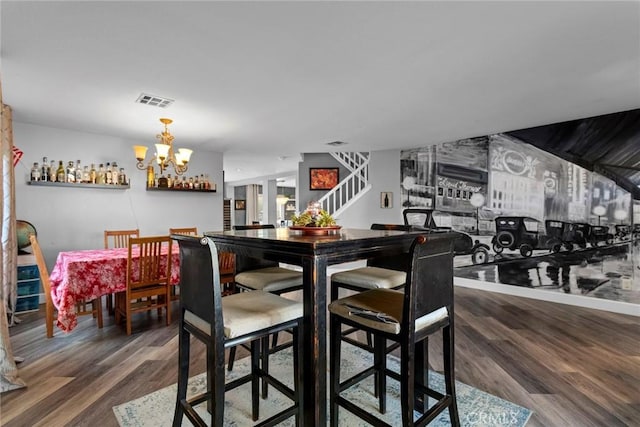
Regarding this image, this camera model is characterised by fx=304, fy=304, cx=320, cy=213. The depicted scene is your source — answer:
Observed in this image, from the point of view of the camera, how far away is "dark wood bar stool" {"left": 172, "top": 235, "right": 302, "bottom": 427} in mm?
1216

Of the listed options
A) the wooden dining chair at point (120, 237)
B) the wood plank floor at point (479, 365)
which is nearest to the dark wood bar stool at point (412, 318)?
the wood plank floor at point (479, 365)

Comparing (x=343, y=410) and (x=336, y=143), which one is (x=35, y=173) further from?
(x=343, y=410)

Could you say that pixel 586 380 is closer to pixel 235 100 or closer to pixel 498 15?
pixel 498 15

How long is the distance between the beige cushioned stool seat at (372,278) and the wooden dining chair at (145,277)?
6.06ft

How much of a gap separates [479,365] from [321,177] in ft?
18.5

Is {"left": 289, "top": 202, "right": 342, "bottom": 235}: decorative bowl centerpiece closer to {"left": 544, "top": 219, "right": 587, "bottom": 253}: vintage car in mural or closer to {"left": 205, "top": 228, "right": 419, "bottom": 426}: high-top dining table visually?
{"left": 205, "top": 228, "right": 419, "bottom": 426}: high-top dining table

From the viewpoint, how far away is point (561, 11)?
5.81 feet

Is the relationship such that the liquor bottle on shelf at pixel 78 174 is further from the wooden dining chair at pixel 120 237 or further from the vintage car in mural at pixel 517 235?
the vintage car in mural at pixel 517 235

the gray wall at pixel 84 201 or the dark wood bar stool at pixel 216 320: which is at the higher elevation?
the gray wall at pixel 84 201

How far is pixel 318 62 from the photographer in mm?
2344

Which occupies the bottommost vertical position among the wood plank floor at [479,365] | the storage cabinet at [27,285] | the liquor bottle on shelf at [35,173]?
the wood plank floor at [479,365]

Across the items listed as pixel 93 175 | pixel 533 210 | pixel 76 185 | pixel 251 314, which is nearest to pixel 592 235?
pixel 533 210

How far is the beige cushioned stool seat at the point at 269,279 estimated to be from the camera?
1.95 metres

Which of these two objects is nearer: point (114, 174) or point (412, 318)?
point (412, 318)
